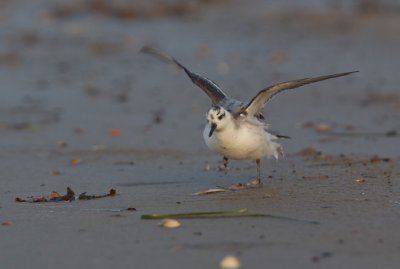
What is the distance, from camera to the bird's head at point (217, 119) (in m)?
Result: 7.36

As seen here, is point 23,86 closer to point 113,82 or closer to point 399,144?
point 113,82

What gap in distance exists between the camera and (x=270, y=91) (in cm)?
750

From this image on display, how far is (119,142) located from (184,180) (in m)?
2.13

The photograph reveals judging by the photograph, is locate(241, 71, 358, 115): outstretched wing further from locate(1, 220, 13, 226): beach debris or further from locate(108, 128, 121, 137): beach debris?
locate(108, 128, 121, 137): beach debris

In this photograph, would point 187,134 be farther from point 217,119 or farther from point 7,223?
point 7,223

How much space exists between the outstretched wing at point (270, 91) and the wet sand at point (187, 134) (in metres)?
0.65

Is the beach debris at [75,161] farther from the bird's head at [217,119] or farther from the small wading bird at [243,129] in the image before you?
the bird's head at [217,119]

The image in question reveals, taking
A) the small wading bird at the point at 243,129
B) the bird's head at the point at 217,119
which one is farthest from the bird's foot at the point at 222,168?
the bird's head at the point at 217,119

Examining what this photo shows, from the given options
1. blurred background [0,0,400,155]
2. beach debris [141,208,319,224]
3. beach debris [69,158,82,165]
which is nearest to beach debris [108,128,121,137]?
blurred background [0,0,400,155]

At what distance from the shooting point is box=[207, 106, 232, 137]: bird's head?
736cm

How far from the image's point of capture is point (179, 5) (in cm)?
1817

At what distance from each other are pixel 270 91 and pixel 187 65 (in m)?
6.95

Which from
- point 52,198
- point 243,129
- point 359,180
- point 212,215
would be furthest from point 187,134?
point 212,215

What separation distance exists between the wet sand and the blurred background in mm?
37
